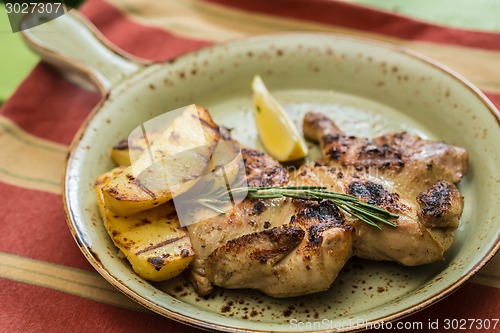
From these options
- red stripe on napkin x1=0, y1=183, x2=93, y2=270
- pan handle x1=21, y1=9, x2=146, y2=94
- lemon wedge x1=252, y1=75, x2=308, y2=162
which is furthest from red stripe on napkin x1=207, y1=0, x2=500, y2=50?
red stripe on napkin x1=0, y1=183, x2=93, y2=270

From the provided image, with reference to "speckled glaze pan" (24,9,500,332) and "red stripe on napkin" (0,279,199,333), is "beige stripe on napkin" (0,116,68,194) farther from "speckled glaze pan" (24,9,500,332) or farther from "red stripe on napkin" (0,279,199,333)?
"red stripe on napkin" (0,279,199,333)

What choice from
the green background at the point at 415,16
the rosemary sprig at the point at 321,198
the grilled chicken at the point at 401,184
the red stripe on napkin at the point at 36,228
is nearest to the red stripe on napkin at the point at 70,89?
the green background at the point at 415,16

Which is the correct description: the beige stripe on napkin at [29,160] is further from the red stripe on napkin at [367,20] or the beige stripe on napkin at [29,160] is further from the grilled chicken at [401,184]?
the red stripe on napkin at [367,20]

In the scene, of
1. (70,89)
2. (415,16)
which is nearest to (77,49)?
(70,89)

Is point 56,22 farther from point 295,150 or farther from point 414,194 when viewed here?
point 414,194

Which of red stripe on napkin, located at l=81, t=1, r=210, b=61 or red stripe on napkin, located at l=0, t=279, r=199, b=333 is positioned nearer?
red stripe on napkin, located at l=0, t=279, r=199, b=333
